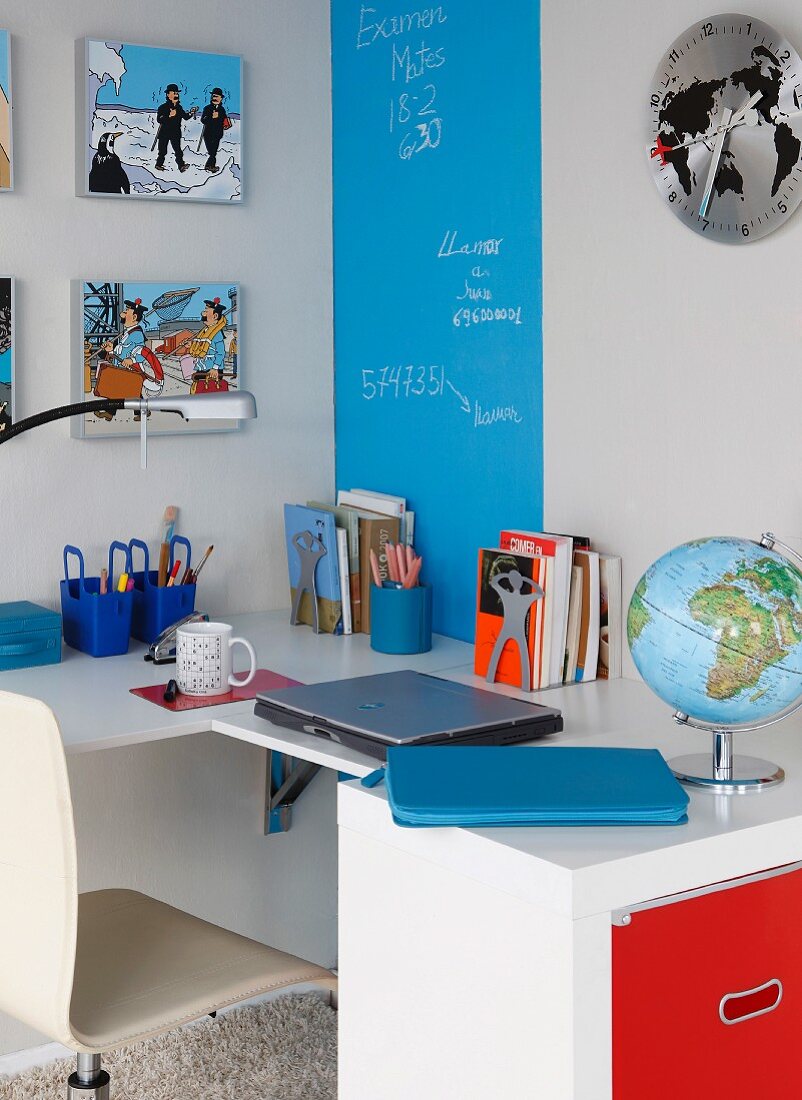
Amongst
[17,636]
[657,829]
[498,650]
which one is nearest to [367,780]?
[657,829]

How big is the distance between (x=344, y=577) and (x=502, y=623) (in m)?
0.46

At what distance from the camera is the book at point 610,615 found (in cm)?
213

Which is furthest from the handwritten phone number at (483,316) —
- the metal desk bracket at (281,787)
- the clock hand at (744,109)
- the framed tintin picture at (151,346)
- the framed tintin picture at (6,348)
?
the metal desk bracket at (281,787)

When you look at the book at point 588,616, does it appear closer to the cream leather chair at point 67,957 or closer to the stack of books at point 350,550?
the stack of books at point 350,550

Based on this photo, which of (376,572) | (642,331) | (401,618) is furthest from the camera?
(376,572)

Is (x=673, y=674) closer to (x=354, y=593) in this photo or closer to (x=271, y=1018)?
(x=354, y=593)

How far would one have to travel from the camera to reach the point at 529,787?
1403 mm

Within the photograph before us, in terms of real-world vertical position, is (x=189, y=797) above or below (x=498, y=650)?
below

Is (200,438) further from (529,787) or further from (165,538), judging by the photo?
(529,787)

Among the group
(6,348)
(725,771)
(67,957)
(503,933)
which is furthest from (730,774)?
(6,348)

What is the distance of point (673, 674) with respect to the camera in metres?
1.44

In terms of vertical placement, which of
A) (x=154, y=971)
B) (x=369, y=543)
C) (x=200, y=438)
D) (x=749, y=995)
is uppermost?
(x=200, y=438)

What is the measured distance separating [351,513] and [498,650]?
1.74ft

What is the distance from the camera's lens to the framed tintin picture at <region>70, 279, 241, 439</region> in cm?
243
